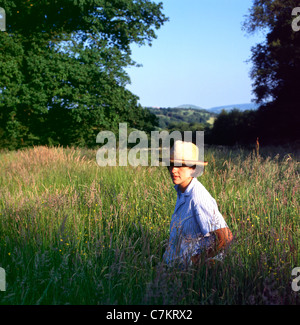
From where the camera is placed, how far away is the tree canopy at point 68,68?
602 inches

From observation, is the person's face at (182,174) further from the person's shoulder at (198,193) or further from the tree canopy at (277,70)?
the tree canopy at (277,70)

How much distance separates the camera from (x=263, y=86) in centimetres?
2012

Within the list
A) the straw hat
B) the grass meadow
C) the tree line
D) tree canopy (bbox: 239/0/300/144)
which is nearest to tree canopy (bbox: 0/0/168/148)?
the tree line

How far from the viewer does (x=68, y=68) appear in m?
15.1

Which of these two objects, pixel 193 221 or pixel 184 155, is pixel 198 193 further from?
pixel 184 155

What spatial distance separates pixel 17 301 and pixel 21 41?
16.2 metres

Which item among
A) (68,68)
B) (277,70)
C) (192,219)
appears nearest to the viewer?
(192,219)

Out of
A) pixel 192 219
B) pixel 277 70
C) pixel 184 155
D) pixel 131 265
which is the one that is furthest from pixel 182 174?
pixel 277 70

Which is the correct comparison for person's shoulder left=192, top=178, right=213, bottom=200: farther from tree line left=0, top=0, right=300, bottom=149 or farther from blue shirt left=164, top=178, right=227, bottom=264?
tree line left=0, top=0, right=300, bottom=149

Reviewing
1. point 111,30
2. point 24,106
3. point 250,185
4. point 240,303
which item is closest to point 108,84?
point 111,30

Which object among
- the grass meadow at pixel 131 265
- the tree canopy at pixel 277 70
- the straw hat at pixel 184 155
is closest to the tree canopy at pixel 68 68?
the tree canopy at pixel 277 70

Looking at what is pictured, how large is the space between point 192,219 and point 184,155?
541mm
